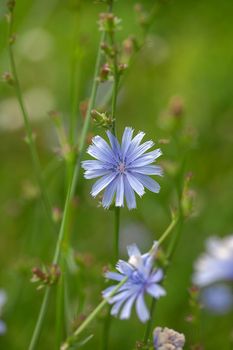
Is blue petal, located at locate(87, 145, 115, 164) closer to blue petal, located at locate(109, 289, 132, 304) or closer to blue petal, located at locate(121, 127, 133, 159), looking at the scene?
blue petal, located at locate(121, 127, 133, 159)

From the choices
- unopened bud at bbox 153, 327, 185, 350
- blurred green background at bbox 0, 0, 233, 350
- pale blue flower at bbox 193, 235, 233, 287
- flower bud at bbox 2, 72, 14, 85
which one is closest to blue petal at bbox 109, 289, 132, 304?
unopened bud at bbox 153, 327, 185, 350

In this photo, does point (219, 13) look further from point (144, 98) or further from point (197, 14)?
point (144, 98)

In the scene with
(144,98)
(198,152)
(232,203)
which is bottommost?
(232,203)

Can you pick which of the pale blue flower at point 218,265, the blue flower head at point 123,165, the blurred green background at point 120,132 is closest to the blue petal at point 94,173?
the blue flower head at point 123,165

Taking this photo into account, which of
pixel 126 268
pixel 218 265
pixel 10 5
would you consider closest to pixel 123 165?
pixel 126 268

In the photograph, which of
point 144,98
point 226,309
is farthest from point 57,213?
point 144,98
